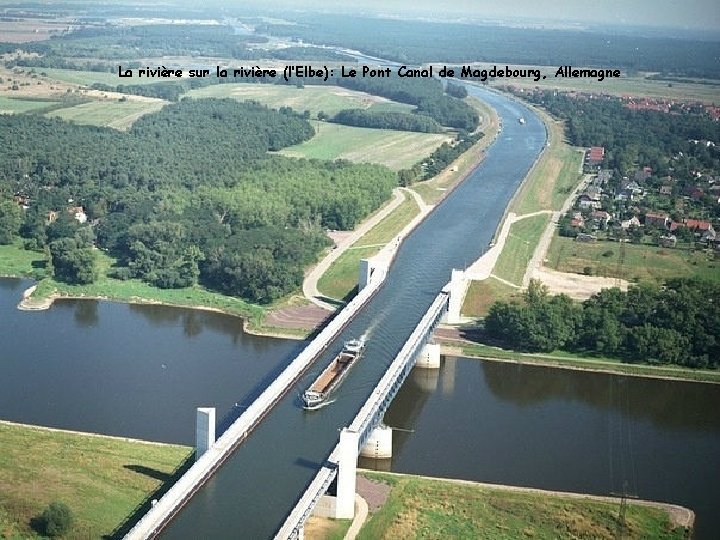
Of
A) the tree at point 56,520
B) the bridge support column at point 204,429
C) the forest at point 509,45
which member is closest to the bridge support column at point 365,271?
the bridge support column at point 204,429

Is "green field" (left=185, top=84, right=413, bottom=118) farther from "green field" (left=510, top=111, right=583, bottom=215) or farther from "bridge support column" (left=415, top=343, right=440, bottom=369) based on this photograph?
"bridge support column" (left=415, top=343, right=440, bottom=369)

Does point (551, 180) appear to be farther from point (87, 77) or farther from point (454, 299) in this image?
point (87, 77)

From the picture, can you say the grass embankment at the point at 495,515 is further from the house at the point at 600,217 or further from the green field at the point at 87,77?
the green field at the point at 87,77

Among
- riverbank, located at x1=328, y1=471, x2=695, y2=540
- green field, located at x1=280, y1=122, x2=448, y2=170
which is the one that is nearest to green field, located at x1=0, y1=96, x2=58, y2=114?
green field, located at x1=280, y1=122, x2=448, y2=170

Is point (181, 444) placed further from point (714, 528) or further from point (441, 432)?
point (714, 528)

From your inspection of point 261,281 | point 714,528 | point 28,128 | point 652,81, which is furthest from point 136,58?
point 714,528

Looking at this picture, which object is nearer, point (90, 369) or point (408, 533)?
point (408, 533)

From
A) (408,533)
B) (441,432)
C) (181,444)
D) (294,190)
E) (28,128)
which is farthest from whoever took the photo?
(28,128)
